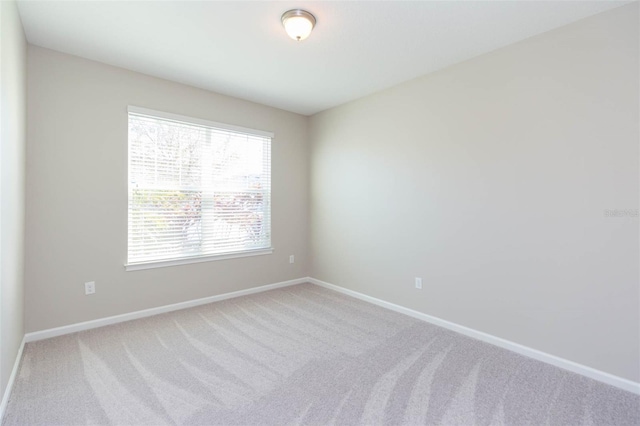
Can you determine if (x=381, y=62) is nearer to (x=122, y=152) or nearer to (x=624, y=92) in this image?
(x=624, y=92)

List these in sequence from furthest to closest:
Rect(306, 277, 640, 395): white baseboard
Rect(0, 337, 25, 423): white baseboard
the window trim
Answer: the window trim, Rect(306, 277, 640, 395): white baseboard, Rect(0, 337, 25, 423): white baseboard

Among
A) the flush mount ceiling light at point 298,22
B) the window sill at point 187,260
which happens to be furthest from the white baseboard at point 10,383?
the flush mount ceiling light at point 298,22

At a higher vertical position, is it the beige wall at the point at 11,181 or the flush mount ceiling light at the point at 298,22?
the flush mount ceiling light at the point at 298,22

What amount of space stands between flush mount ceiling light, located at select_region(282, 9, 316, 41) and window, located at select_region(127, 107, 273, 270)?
6.06 feet

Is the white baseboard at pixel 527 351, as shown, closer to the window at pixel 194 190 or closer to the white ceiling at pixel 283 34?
the window at pixel 194 190

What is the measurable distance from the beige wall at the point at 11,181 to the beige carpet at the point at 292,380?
35 centimetres

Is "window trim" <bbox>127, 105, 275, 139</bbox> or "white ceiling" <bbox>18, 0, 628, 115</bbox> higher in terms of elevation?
"white ceiling" <bbox>18, 0, 628, 115</bbox>

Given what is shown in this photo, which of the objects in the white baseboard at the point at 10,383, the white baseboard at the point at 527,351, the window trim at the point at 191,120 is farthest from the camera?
the window trim at the point at 191,120

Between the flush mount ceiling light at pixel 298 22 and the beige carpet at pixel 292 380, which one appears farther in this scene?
the flush mount ceiling light at pixel 298 22

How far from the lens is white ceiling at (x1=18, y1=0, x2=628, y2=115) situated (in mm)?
2109

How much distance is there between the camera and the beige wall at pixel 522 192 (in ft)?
A: 6.82

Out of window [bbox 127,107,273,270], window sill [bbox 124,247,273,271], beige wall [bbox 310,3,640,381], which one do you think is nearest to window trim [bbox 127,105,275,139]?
window [bbox 127,107,273,270]

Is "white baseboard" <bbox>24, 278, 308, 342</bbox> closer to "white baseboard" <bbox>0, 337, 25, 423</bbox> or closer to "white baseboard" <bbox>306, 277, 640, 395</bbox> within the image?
"white baseboard" <bbox>0, 337, 25, 423</bbox>

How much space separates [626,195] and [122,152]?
4306 mm
